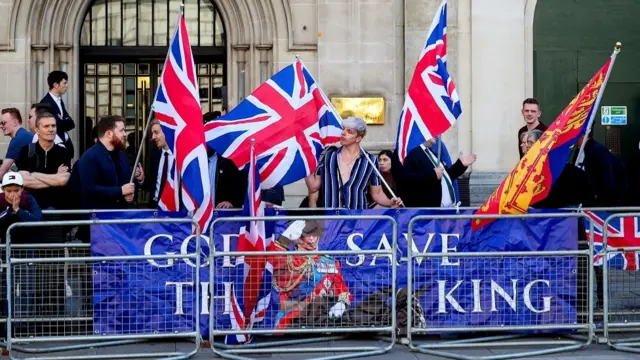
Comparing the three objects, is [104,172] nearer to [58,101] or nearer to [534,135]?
[58,101]

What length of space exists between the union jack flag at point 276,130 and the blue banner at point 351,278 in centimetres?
85

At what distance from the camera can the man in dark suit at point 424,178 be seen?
13.3 meters

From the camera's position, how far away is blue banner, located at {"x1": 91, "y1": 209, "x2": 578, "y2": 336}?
1106 cm

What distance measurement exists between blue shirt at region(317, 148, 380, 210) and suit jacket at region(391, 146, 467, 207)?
744 mm

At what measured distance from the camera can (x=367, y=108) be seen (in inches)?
696

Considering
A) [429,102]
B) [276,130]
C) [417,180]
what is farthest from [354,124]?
→ [417,180]

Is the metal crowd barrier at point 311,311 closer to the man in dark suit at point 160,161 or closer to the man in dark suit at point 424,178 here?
the man in dark suit at point 424,178

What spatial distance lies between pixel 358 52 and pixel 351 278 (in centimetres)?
708

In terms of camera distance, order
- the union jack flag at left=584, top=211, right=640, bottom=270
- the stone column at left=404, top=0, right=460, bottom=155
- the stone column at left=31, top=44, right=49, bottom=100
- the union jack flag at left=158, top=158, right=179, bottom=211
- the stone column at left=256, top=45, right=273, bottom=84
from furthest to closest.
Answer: the stone column at left=404, top=0, right=460, bottom=155 → the stone column at left=256, top=45, right=273, bottom=84 → the stone column at left=31, top=44, right=49, bottom=100 → the union jack flag at left=158, top=158, right=179, bottom=211 → the union jack flag at left=584, top=211, right=640, bottom=270

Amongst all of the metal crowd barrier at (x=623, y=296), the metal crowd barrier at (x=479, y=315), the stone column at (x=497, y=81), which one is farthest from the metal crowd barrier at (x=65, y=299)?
the stone column at (x=497, y=81)

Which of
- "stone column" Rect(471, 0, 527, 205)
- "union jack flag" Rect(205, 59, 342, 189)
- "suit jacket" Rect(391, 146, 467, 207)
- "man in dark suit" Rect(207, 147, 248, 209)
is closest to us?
"union jack flag" Rect(205, 59, 342, 189)

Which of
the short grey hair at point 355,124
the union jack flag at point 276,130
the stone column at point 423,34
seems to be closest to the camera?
the union jack flag at point 276,130

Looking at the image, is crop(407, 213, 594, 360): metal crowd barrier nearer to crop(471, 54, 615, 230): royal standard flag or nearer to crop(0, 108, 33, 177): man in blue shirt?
crop(471, 54, 615, 230): royal standard flag

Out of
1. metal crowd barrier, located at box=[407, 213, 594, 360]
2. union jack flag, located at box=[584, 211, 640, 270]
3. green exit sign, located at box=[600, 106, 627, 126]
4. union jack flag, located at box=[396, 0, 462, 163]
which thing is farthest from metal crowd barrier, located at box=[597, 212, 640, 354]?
green exit sign, located at box=[600, 106, 627, 126]
